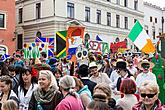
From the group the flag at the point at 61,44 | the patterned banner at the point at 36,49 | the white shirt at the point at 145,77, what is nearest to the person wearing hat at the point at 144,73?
the white shirt at the point at 145,77

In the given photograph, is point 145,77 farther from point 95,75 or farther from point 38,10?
point 38,10

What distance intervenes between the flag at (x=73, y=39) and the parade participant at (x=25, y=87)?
535 cm

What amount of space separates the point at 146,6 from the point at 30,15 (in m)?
25.2

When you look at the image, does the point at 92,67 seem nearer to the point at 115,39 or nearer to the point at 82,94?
the point at 82,94

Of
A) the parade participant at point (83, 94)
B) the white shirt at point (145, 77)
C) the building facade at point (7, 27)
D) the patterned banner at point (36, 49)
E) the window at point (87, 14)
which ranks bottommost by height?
the parade participant at point (83, 94)

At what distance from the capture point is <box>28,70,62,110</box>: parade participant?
4973 millimetres

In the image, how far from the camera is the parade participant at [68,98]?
4.52 metres

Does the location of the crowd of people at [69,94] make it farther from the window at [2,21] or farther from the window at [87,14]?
the window at [87,14]

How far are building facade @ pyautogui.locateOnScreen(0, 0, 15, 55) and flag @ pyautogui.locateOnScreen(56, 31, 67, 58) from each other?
64.8 ft

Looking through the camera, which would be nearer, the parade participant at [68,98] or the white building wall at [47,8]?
the parade participant at [68,98]

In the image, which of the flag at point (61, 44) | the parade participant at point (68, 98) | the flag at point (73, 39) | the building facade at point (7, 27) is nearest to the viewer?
the parade participant at point (68, 98)

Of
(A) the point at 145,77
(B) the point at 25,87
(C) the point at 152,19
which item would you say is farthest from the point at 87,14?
(B) the point at 25,87

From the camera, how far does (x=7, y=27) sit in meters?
31.3

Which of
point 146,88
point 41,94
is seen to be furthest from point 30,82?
point 146,88
